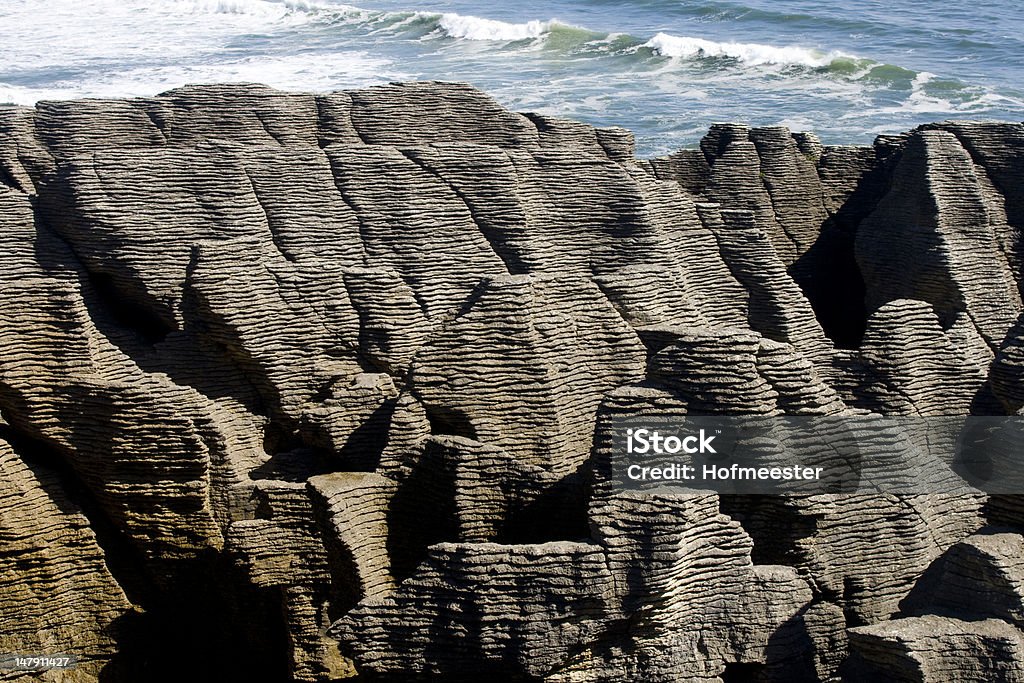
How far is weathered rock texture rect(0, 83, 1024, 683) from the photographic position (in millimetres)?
7609

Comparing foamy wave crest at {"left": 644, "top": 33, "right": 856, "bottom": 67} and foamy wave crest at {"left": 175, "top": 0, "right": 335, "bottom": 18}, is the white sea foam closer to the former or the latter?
foamy wave crest at {"left": 644, "top": 33, "right": 856, "bottom": 67}

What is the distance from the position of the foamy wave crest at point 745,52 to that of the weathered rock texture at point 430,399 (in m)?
23.8

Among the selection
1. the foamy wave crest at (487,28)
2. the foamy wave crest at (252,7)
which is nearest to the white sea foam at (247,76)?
the foamy wave crest at (487,28)

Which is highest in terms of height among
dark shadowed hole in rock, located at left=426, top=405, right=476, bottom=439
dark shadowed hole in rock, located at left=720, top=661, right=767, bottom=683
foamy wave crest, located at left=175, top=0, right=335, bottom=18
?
foamy wave crest, located at left=175, top=0, right=335, bottom=18

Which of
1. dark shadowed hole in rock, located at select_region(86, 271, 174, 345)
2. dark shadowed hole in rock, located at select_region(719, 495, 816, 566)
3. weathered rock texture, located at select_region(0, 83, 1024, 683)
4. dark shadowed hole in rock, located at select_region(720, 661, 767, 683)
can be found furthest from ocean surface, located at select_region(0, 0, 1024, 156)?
dark shadowed hole in rock, located at select_region(720, 661, 767, 683)

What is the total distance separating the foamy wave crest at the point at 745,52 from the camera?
34.5 m

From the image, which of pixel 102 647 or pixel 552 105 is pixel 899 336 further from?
pixel 552 105

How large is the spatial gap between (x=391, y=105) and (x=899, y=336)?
17.0 feet

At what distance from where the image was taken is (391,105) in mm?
11484

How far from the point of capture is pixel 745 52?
35.2 meters

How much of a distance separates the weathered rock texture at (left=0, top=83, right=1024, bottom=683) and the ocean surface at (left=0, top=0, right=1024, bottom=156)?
1251 cm

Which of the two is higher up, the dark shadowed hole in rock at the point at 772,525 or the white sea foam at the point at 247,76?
the white sea foam at the point at 247,76

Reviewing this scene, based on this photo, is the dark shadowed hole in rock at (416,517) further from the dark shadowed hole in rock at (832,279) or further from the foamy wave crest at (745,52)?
the foamy wave crest at (745,52)

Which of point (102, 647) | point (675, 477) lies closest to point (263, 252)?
point (102, 647)
